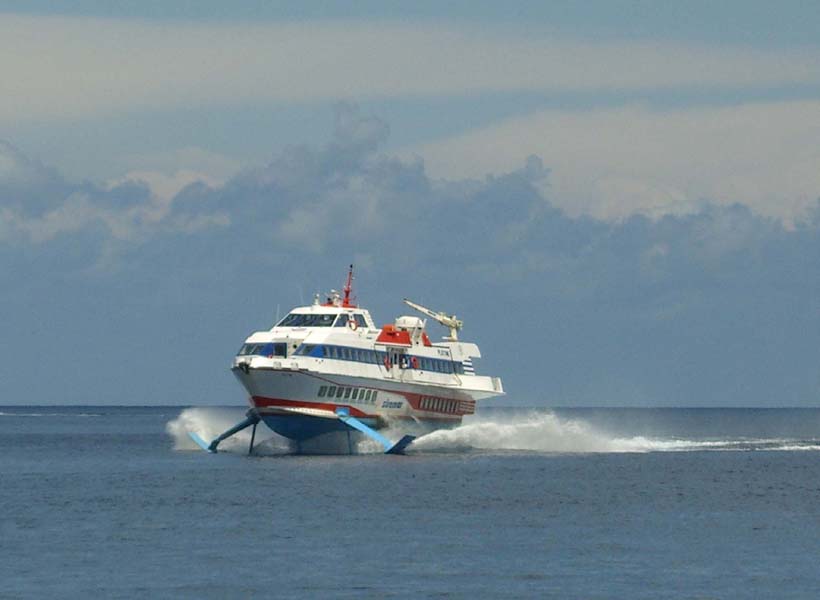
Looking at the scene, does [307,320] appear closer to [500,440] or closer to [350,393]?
[350,393]

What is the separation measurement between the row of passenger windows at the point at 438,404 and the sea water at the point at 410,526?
199 centimetres

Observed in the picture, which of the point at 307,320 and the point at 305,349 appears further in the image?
the point at 307,320

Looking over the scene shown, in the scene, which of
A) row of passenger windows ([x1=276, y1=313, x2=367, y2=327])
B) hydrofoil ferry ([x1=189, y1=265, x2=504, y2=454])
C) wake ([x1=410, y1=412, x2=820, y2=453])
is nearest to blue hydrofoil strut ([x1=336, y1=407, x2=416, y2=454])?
hydrofoil ferry ([x1=189, y1=265, x2=504, y2=454])

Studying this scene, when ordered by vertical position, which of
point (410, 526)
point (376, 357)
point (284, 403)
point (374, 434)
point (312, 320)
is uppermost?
point (312, 320)

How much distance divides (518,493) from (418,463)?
1850cm

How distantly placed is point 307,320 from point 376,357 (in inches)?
200

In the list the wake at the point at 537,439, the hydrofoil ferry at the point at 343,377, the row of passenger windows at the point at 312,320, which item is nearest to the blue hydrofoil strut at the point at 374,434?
the hydrofoil ferry at the point at 343,377

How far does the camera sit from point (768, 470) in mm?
96938

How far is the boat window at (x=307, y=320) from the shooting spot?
94.2 meters

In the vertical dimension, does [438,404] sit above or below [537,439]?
above

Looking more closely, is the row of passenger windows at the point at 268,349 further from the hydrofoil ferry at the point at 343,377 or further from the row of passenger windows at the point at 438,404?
the row of passenger windows at the point at 438,404

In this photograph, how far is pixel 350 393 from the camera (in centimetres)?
9356

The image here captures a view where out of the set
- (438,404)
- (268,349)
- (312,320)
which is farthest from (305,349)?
(438,404)

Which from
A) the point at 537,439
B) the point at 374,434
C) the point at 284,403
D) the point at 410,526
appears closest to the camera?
the point at 410,526
